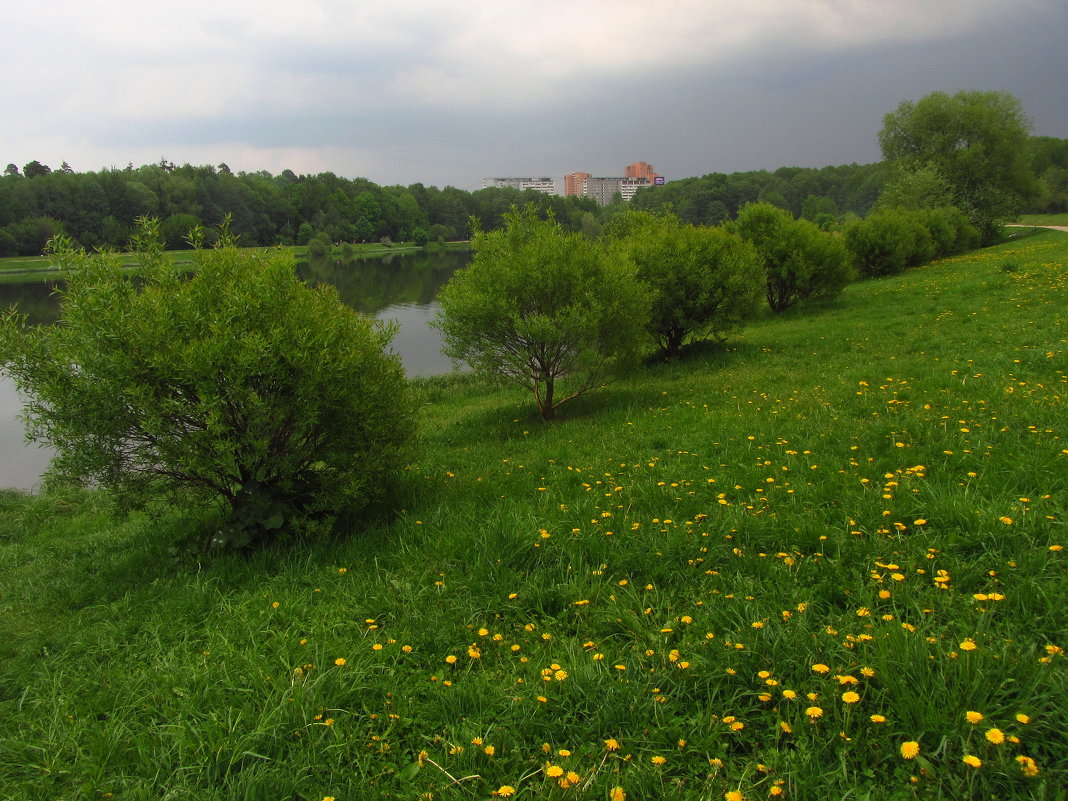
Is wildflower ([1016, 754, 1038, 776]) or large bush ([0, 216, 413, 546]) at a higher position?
large bush ([0, 216, 413, 546])

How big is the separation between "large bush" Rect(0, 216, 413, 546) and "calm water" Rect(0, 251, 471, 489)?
0.61m

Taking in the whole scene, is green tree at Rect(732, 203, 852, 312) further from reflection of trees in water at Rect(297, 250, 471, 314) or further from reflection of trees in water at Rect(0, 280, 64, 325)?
reflection of trees in water at Rect(0, 280, 64, 325)

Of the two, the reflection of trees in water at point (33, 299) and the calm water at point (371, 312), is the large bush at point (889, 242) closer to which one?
the calm water at point (371, 312)

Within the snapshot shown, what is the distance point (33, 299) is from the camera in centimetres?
3594

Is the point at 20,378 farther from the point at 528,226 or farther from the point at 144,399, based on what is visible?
the point at 528,226

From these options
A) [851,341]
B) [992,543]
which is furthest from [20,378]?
[851,341]

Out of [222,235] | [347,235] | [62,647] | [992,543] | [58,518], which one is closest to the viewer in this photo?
[992,543]

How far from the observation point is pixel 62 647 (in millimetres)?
3820

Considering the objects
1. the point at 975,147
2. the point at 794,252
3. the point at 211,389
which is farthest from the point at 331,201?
the point at 211,389

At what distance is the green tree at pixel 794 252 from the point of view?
61.9 feet

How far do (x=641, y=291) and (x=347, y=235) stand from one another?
103082mm

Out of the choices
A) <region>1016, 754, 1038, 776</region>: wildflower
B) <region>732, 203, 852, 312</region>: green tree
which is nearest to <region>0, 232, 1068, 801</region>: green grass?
<region>1016, 754, 1038, 776</region>: wildflower

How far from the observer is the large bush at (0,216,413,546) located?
4664mm

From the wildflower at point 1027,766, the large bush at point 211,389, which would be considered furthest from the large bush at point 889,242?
the wildflower at point 1027,766
